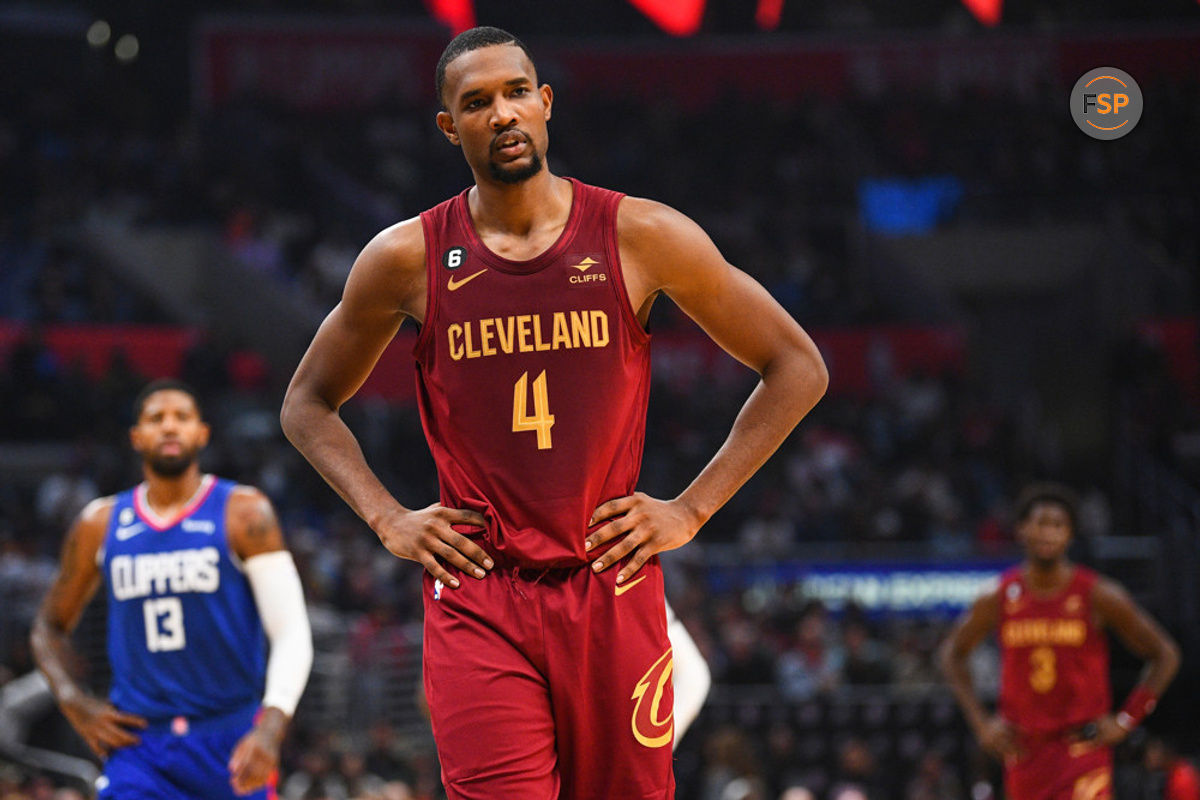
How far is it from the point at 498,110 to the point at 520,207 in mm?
250

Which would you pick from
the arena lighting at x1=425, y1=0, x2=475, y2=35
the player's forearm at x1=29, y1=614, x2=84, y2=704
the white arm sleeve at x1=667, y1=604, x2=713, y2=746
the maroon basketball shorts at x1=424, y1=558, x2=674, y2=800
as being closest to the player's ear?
the maroon basketball shorts at x1=424, y1=558, x2=674, y2=800

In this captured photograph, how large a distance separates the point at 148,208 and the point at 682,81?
9.67m

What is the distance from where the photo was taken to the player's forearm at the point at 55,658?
569 cm

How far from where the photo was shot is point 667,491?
16469 millimetres

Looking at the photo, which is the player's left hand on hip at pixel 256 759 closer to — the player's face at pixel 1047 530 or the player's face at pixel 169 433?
the player's face at pixel 169 433

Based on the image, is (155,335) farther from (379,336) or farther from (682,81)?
(379,336)

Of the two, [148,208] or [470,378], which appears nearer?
[470,378]

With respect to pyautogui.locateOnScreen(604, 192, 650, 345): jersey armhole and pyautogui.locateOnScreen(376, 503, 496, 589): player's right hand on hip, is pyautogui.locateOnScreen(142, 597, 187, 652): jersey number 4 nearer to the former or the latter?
pyautogui.locateOnScreen(376, 503, 496, 589): player's right hand on hip

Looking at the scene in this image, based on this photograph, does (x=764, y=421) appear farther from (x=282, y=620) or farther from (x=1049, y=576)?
(x=1049, y=576)

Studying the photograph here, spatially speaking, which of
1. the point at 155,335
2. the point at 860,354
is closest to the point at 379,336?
the point at 155,335

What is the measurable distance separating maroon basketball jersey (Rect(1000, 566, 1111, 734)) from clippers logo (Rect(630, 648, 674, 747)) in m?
4.42

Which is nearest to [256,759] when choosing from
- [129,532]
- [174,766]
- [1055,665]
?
[174,766]

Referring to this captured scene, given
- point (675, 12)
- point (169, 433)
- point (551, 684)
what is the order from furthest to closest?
point (675, 12)
point (169, 433)
point (551, 684)

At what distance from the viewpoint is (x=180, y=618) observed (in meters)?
5.70
